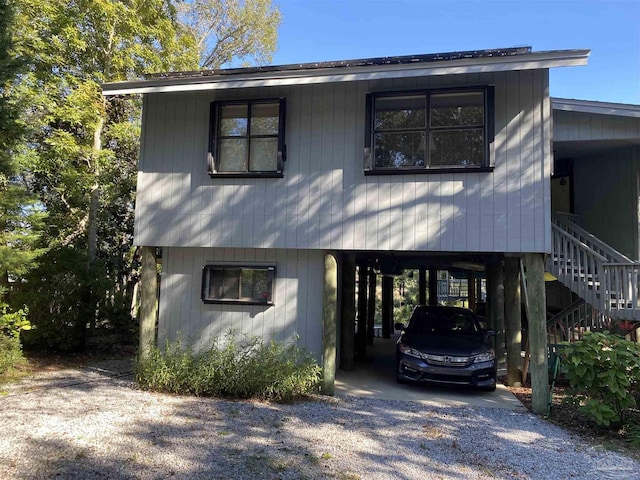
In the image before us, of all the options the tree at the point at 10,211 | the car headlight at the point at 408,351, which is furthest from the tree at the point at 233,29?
the car headlight at the point at 408,351

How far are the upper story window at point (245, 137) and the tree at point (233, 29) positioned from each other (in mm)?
12750

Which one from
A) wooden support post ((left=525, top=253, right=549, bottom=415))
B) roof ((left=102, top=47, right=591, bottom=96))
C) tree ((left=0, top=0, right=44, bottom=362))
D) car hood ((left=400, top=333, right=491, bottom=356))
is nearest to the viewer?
roof ((left=102, top=47, right=591, bottom=96))

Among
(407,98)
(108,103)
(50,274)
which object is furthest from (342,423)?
(108,103)

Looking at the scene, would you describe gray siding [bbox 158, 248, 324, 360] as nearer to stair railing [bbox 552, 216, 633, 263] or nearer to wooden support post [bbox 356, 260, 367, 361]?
wooden support post [bbox 356, 260, 367, 361]

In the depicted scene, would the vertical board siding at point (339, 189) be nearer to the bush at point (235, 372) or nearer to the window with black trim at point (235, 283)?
the window with black trim at point (235, 283)

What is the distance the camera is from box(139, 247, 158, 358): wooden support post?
24.8ft

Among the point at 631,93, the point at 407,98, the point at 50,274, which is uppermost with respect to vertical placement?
the point at 631,93

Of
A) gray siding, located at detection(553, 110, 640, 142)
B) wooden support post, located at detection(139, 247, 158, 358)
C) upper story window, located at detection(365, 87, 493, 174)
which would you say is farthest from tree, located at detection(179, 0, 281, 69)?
gray siding, located at detection(553, 110, 640, 142)

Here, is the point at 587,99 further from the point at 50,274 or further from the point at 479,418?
the point at 50,274

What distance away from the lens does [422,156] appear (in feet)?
22.8

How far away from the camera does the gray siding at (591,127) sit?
7641mm

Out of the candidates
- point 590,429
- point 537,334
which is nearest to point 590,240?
point 537,334

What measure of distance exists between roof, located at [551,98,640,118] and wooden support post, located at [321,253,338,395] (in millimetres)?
4635

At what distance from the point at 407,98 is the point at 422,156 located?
0.99m
